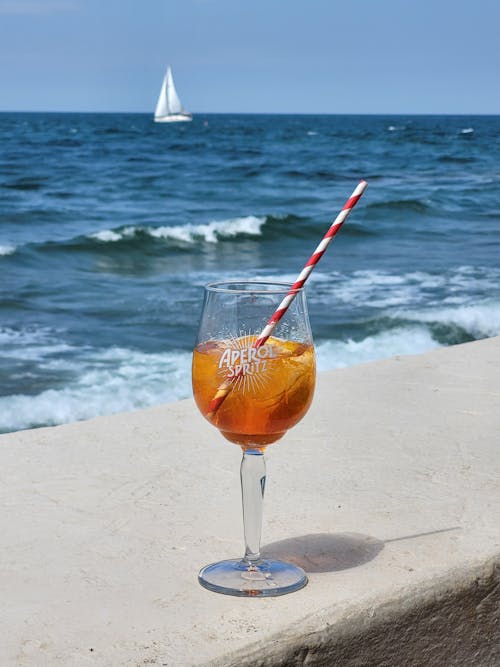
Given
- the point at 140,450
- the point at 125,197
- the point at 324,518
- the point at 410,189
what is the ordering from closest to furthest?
the point at 324,518
the point at 140,450
the point at 125,197
the point at 410,189

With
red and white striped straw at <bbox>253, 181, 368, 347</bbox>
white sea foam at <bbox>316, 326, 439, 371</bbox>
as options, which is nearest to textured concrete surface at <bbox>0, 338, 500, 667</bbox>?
red and white striped straw at <bbox>253, 181, 368, 347</bbox>

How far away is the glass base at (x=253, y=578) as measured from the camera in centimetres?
140

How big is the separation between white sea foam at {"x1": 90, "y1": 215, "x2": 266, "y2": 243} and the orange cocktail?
39.3 feet

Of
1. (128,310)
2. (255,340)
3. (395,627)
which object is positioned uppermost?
(255,340)

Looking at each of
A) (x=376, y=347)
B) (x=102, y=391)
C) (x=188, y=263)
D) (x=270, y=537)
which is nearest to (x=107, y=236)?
(x=188, y=263)

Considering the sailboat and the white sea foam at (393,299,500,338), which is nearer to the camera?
the white sea foam at (393,299,500,338)

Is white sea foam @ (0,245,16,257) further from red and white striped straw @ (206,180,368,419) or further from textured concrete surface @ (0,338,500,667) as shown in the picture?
red and white striped straw @ (206,180,368,419)

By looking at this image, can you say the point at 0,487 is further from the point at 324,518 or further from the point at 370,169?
the point at 370,169

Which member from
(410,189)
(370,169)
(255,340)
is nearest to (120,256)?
(410,189)

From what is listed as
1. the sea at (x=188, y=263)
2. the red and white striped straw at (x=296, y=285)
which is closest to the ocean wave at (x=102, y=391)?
the sea at (x=188, y=263)

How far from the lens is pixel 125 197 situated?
1909 cm

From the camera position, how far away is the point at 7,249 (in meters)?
12.3

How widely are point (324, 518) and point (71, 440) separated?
0.63m

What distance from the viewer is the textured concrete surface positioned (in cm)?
131
